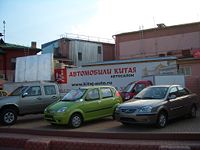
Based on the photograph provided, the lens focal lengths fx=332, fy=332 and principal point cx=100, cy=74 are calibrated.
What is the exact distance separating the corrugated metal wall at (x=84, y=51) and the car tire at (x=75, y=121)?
38.7 m

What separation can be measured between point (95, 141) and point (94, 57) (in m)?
45.1

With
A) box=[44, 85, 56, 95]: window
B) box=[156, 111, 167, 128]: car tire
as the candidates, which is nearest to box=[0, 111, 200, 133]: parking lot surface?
box=[156, 111, 167, 128]: car tire

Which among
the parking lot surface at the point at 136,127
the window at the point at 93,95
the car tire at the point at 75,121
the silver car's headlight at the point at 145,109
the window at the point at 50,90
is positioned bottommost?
the parking lot surface at the point at 136,127

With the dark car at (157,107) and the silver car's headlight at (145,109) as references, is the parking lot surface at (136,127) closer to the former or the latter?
the dark car at (157,107)

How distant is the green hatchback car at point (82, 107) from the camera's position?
490 inches

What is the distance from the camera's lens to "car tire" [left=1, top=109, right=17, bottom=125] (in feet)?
46.6

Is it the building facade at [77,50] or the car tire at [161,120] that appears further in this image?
the building facade at [77,50]

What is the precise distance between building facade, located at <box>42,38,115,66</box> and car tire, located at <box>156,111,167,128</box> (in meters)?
37.7

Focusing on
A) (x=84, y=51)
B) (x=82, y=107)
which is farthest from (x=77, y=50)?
(x=82, y=107)

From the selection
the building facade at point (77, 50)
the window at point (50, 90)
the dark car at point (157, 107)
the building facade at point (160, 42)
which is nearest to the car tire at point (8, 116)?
the window at point (50, 90)

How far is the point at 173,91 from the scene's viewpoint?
12.9m

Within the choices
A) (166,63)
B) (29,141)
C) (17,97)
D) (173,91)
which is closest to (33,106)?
(17,97)

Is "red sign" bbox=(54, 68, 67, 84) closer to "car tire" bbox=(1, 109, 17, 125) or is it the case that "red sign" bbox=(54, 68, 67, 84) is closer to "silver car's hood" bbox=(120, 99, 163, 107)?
"car tire" bbox=(1, 109, 17, 125)

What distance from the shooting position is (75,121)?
41.4ft
